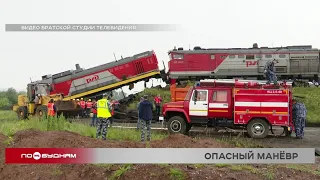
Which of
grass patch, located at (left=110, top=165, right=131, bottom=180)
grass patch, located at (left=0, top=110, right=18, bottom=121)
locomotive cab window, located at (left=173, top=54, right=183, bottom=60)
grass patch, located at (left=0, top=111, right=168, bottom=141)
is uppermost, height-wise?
locomotive cab window, located at (left=173, top=54, right=183, bottom=60)

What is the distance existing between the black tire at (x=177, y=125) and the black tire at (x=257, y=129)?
283 cm

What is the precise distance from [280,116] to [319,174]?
771cm

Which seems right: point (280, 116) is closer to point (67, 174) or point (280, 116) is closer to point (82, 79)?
point (67, 174)

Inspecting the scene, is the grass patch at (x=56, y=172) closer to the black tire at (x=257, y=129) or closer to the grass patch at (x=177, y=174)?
the grass patch at (x=177, y=174)

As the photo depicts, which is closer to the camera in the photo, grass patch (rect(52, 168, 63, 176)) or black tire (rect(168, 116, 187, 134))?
grass patch (rect(52, 168, 63, 176))

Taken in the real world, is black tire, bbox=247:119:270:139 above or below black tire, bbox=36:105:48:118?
below

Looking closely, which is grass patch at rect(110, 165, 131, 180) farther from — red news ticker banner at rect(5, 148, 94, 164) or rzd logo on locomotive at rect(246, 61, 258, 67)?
rzd logo on locomotive at rect(246, 61, 258, 67)

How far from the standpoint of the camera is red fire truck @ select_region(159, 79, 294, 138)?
15234 mm

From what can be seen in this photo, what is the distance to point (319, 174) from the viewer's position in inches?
305

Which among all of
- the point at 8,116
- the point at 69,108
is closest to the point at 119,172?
the point at 69,108

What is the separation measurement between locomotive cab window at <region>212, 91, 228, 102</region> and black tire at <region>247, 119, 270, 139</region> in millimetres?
1588

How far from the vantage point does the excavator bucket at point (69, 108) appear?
24.0m

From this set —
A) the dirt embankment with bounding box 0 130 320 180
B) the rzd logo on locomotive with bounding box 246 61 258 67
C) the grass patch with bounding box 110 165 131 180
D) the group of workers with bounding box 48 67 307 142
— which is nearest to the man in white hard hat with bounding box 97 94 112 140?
the group of workers with bounding box 48 67 307 142

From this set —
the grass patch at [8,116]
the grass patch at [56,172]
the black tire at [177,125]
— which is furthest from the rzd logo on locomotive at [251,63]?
the grass patch at [56,172]
